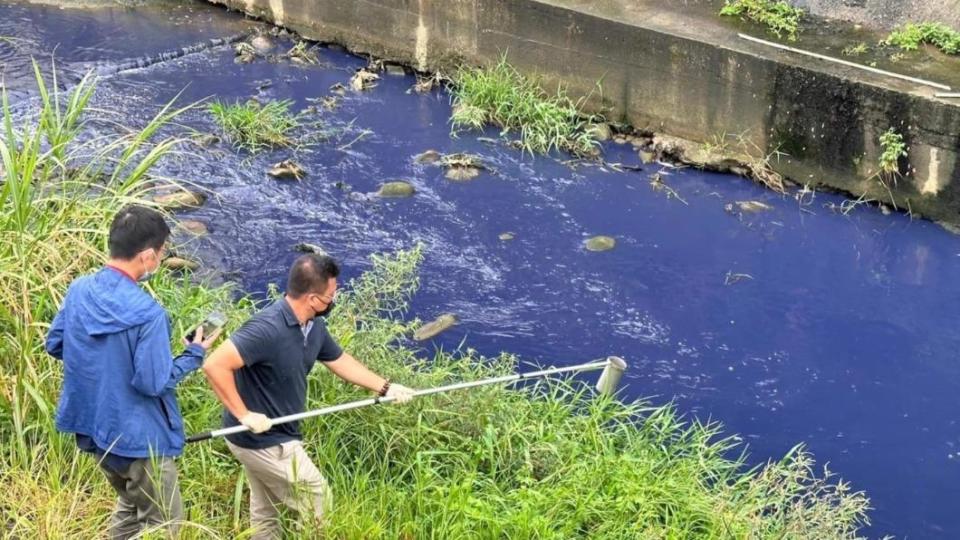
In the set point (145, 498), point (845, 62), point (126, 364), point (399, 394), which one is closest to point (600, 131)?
point (845, 62)

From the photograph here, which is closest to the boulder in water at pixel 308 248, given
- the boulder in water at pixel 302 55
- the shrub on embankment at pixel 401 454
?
the shrub on embankment at pixel 401 454

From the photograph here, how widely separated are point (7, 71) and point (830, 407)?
865 centimetres

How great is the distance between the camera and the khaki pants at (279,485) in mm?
3994

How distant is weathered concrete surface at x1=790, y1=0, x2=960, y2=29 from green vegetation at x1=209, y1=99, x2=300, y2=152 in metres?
5.07

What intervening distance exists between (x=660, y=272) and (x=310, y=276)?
463cm

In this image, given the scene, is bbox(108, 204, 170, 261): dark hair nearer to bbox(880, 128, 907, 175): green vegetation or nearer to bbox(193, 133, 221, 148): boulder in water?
bbox(193, 133, 221, 148): boulder in water

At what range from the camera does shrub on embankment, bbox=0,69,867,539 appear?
429cm

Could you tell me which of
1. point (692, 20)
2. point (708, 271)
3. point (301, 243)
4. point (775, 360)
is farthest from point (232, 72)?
point (775, 360)

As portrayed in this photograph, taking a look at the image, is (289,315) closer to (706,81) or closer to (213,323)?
(213,323)

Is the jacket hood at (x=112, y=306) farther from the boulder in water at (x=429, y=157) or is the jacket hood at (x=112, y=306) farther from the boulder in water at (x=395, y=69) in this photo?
the boulder in water at (x=395, y=69)

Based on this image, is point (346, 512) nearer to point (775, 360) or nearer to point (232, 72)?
point (775, 360)

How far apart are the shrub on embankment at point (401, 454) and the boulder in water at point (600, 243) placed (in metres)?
2.38

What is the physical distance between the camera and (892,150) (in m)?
8.55

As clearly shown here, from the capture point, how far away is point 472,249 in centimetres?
809
